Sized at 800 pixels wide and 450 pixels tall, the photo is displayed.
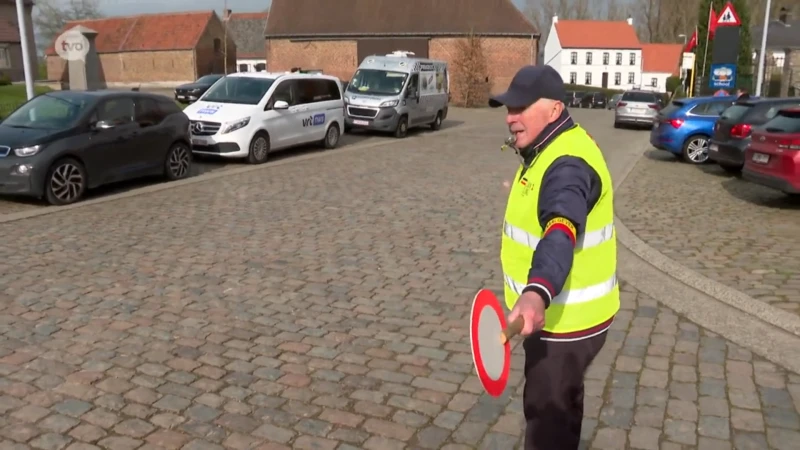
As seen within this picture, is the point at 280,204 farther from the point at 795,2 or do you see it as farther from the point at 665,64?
the point at 665,64

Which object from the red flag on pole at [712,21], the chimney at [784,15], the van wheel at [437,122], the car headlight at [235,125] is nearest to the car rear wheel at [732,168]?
the car headlight at [235,125]

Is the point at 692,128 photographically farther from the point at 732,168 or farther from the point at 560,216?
the point at 560,216

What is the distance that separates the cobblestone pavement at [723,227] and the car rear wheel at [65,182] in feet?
25.9

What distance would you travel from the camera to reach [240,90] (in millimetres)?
16297

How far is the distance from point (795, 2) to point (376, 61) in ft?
211

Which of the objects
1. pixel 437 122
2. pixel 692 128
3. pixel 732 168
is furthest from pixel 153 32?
pixel 732 168

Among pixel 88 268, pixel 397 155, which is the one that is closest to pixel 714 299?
pixel 88 268

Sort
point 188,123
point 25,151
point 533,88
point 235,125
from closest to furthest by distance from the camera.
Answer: point 533,88 → point 25,151 → point 188,123 → point 235,125

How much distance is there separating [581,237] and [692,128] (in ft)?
52.2

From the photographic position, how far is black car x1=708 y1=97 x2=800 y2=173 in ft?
44.6

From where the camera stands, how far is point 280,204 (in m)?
10.8

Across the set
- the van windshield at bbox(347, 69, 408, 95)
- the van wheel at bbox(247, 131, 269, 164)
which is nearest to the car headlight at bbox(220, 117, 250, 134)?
the van wheel at bbox(247, 131, 269, 164)

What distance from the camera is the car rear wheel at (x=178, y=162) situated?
42.5 feet

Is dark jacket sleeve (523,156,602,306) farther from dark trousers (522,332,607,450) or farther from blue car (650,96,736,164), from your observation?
blue car (650,96,736,164)
